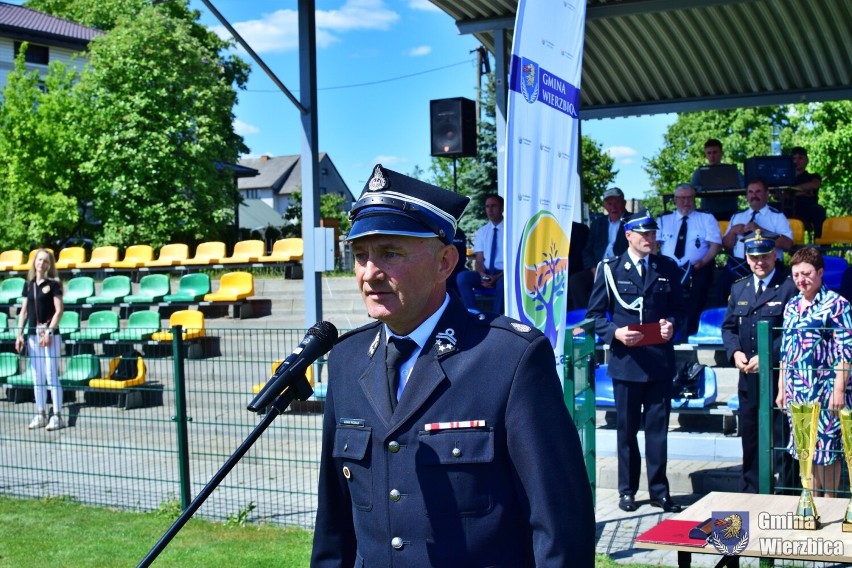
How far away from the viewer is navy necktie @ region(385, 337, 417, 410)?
2.58 meters

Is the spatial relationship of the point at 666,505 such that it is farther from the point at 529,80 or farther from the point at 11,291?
the point at 11,291

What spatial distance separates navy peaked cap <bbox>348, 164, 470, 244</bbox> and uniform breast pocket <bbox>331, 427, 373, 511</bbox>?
52 cm

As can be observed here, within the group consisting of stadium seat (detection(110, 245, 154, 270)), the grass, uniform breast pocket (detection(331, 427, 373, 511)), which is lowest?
the grass

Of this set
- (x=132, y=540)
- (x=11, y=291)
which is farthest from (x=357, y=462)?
(x=11, y=291)

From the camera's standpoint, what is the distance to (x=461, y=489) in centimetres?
242

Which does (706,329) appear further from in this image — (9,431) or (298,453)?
(9,431)

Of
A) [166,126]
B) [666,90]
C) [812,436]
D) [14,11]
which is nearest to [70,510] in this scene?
[812,436]

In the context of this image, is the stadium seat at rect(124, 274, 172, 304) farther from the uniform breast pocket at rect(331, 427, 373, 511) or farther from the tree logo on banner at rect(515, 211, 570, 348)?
the uniform breast pocket at rect(331, 427, 373, 511)

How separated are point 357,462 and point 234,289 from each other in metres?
16.4

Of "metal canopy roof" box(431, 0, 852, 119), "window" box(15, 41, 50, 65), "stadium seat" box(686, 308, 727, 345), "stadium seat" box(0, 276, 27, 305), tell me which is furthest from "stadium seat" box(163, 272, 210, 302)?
"window" box(15, 41, 50, 65)

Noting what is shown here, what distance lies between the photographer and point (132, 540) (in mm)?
7445

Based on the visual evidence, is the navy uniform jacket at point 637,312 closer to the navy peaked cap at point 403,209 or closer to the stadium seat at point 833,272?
the stadium seat at point 833,272

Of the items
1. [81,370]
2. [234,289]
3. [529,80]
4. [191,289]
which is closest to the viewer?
[529,80]

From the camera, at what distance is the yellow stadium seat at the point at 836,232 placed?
13.5 m
